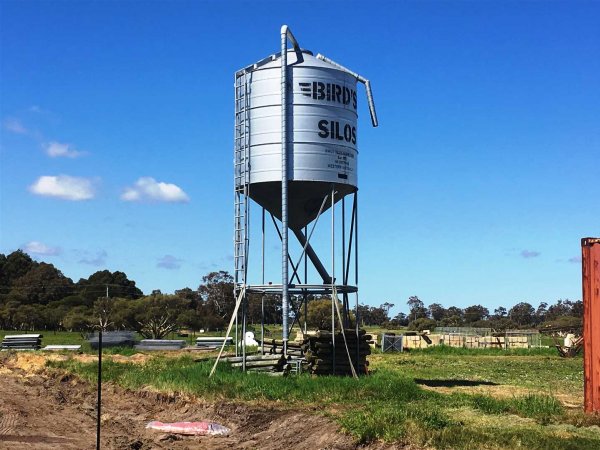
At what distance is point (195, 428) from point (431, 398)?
20.1 feet

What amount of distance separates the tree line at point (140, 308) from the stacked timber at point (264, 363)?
25.4 metres

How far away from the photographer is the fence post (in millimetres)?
16438

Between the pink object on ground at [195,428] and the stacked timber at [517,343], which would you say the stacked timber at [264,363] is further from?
the stacked timber at [517,343]

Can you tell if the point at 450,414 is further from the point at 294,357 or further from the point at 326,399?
the point at 294,357

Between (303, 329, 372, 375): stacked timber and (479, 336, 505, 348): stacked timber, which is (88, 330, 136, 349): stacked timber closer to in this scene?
(479, 336, 505, 348): stacked timber

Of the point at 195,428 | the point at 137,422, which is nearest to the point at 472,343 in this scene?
the point at 137,422

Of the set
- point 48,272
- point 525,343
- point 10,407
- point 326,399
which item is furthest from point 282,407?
point 48,272

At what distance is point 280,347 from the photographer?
92.9 ft

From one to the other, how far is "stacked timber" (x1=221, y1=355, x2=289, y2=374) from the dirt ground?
348 cm

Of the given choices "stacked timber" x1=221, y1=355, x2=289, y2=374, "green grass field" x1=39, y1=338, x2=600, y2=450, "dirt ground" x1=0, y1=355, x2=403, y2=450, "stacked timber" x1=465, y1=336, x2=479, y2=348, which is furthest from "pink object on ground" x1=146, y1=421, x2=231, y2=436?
"stacked timber" x1=465, y1=336, x2=479, y2=348

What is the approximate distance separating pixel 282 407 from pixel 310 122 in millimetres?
10714

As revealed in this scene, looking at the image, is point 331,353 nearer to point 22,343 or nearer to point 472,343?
point 22,343

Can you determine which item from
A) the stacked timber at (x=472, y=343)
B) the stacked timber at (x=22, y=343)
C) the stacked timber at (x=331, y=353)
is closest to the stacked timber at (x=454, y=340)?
the stacked timber at (x=472, y=343)

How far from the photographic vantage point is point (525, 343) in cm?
Result: 6097
